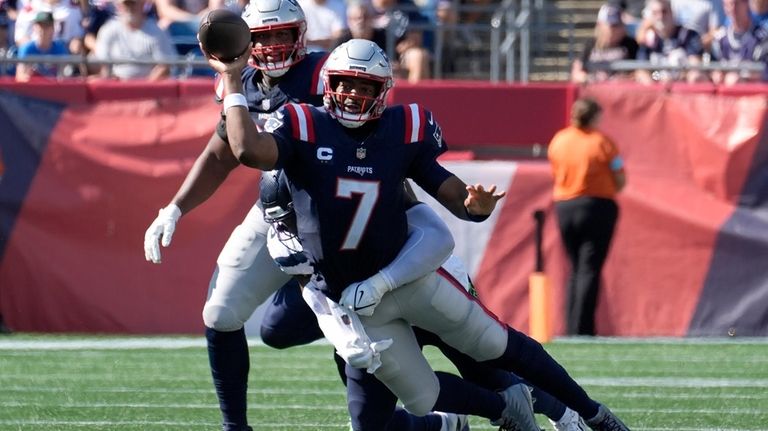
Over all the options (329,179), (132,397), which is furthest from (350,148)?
(132,397)

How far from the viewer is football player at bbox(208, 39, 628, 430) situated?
14.7 feet

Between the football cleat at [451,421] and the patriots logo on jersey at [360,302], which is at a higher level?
the patriots logo on jersey at [360,302]

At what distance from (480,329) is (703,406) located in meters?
2.15

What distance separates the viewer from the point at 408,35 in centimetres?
1159

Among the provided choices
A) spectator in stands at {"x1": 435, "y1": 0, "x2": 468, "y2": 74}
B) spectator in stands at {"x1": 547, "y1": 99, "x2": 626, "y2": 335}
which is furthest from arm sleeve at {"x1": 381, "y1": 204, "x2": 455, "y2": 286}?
spectator in stands at {"x1": 435, "y1": 0, "x2": 468, "y2": 74}

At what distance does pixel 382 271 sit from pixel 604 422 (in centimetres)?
93

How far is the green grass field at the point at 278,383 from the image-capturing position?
5.98 m

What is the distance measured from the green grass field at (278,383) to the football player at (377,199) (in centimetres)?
128

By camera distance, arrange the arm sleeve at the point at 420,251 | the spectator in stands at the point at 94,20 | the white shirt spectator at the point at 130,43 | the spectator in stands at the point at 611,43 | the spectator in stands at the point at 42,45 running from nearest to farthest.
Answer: the arm sleeve at the point at 420,251, the spectator in stands at the point at 42,45, the white shirt spectator at the point at 130,43, the spectator in stands at the point at 611,43, the spectator in stands at the point at 94,20

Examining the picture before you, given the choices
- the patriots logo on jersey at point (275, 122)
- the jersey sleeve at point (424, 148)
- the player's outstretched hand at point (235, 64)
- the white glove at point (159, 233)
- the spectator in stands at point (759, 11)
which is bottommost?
the spectator in stands at point (759, 11)

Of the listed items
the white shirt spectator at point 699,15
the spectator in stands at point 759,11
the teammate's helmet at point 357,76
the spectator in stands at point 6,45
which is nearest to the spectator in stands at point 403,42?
the white shirt spectator at point 699,15

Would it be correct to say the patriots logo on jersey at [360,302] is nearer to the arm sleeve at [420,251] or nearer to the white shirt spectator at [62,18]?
the arm sleeve at [420,251]

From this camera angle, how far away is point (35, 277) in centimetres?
961

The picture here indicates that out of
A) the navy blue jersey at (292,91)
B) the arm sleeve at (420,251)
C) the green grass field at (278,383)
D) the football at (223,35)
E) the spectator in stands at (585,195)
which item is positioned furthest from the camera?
the spectator in stands at (585,195)
